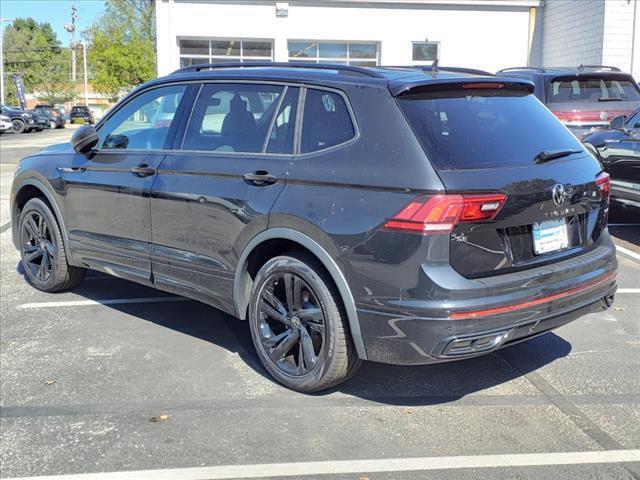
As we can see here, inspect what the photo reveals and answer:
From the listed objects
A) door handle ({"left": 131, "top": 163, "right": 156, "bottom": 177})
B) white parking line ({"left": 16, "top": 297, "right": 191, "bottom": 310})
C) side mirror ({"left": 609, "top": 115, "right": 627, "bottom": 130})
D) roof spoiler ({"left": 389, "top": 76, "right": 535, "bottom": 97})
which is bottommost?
white parking line ({"left": 16, "top": 297, "right": 191, "bottom": 310})

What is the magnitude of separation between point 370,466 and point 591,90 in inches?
324

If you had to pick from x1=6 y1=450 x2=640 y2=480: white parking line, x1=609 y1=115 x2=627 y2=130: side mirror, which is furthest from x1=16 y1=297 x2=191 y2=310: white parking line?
Answer: x1=609 y1=115 x2=627 y2=130: side mirror

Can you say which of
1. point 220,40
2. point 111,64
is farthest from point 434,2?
point 111,64

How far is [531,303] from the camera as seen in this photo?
11.7ft

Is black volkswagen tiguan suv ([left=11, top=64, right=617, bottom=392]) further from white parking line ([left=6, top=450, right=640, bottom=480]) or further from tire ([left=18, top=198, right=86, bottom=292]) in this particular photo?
tire ([left=18, top=198, right=86, bottom=292])

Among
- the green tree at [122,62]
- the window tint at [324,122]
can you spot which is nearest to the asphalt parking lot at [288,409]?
the window tint at [324,122]

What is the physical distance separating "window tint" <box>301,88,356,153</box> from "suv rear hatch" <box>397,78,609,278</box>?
0.35 metres

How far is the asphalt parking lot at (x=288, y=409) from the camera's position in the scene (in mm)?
3287

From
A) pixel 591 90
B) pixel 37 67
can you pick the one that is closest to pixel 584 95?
pixel 591 90

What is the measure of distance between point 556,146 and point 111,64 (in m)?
31.3

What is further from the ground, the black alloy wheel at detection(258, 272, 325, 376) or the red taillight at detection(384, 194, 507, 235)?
the red taillight at detection(384, 194, 507, 235)

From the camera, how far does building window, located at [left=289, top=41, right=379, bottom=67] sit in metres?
21.7

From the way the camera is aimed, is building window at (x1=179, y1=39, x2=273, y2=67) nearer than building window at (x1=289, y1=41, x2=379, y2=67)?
Yes

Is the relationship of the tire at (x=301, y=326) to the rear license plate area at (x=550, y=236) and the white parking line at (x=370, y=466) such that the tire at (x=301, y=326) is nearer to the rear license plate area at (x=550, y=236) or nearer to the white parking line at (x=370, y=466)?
the white parking line at (x=370, y=466)
